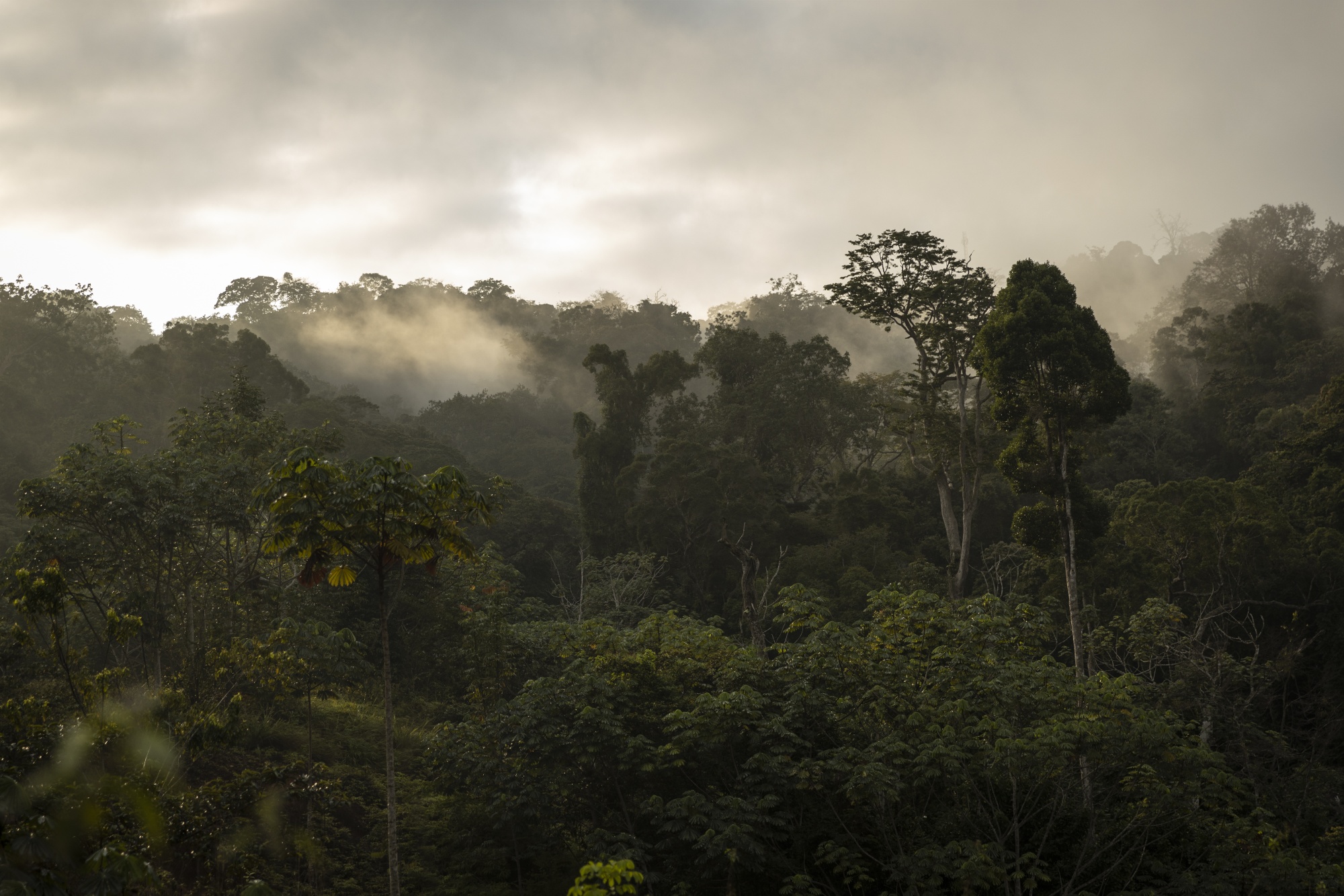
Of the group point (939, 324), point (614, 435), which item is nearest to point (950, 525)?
point (939, 324)

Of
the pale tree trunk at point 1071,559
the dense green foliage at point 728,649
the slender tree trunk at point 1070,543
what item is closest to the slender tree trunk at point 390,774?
the dense green foliage at point 728,649

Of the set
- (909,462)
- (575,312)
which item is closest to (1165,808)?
(909,462)

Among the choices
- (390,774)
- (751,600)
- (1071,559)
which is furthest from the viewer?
(751,600)

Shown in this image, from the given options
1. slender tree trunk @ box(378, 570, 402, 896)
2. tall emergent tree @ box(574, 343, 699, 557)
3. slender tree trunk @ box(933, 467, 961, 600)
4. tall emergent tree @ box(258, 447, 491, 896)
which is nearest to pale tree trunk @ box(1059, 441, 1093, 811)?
slender tree trunk @ box(933, 467, 961, 600)

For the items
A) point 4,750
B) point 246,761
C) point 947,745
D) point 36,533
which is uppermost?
point 36,533

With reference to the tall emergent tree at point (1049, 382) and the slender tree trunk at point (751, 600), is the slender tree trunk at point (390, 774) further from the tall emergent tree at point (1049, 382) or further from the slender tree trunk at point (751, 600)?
the tall emergent tree at point (1049, 382)

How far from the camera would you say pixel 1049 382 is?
54.3ft

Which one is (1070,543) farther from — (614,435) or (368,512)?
(614,435)

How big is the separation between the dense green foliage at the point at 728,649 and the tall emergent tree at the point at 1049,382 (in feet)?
0.28

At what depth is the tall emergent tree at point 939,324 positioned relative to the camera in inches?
936

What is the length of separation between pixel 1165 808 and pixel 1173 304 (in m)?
68.6

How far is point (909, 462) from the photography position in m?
31.6

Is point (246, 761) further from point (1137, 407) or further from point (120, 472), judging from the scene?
point (1137, 407)

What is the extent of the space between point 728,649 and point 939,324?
44.1 ft
